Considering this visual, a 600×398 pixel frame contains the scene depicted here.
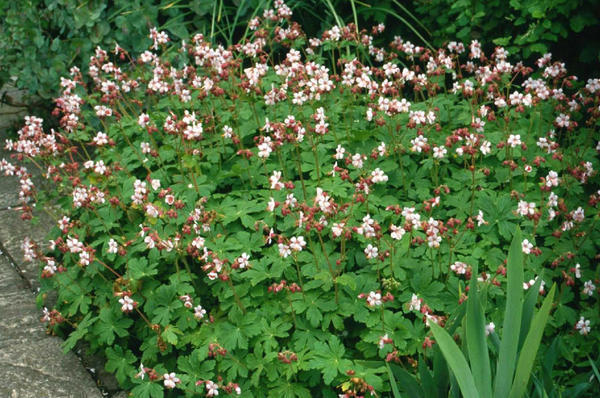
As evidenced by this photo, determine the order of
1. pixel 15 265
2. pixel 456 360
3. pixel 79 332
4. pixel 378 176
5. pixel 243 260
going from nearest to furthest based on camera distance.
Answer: pixel 456 360
pixel 243 260
pixel 378 176
pixel 79 332
pixel 15 265

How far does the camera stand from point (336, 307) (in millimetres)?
3086

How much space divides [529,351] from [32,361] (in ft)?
8.00

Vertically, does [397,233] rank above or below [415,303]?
above

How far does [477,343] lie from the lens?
2.26 meters

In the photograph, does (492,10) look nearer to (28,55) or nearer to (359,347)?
(359,347)

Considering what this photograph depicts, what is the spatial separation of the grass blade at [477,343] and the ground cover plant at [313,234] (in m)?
0.08

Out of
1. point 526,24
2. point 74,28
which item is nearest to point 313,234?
point 526,24

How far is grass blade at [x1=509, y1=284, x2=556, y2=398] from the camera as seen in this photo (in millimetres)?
2158

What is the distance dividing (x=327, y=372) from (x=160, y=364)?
0.83 metres

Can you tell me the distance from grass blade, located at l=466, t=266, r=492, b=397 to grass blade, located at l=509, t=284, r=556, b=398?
0.30 feet

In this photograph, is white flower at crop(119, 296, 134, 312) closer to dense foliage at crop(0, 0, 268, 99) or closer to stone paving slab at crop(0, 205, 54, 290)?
stone paving slab at crop(0, 205, 54, 290)

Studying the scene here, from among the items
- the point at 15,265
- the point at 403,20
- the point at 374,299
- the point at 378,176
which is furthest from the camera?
the point at 403,20

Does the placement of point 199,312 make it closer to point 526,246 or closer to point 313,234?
point 313,234

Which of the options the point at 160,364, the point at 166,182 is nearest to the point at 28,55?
the point at 166,182
